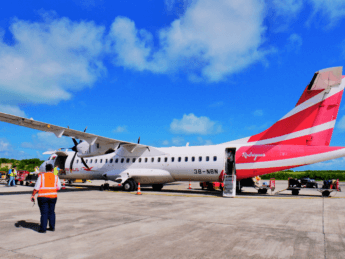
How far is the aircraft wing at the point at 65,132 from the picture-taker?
14.8m

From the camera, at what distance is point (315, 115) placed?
46.7 feet

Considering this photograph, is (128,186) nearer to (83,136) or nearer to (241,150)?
(83,136)

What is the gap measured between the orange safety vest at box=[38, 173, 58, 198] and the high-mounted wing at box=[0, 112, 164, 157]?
31.6 feet

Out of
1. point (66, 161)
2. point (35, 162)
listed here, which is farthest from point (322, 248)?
point (35, 162)

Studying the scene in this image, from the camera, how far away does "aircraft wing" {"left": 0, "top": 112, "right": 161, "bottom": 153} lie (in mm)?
14758

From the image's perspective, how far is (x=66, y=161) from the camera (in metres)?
22.7

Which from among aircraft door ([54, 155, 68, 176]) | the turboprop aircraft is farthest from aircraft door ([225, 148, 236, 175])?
aircraft door ([54, 155, 68, 176])

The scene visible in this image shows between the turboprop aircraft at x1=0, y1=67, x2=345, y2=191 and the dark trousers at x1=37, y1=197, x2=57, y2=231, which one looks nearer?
the dark trousers at x1=37, y1=197, x2=57, y2=231

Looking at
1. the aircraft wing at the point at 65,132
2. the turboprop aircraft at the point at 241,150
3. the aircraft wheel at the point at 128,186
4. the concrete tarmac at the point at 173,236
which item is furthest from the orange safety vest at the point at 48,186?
the aircraft wheel at the point at 128,186

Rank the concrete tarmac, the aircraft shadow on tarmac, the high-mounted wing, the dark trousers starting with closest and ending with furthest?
the concrete tarmac, the dark trousers, the aircraft shadow on tarmac, the high-mounted wing

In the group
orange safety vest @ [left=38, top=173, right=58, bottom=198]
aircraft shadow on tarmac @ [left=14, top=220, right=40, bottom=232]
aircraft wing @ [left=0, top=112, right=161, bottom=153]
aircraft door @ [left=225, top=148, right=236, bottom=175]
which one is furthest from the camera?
aircraft door @ [left=225, top=148, right=236, bottom=175]

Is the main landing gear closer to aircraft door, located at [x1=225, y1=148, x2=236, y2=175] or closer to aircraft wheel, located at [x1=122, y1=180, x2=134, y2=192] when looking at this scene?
aircraft wheel, located at [x1=122, y1=180, x2=134, y2=192]

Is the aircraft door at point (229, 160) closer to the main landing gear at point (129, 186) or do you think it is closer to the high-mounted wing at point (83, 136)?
the high-mounted wing at point (83, 136)

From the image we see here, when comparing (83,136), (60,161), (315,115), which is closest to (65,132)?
(83,136)
